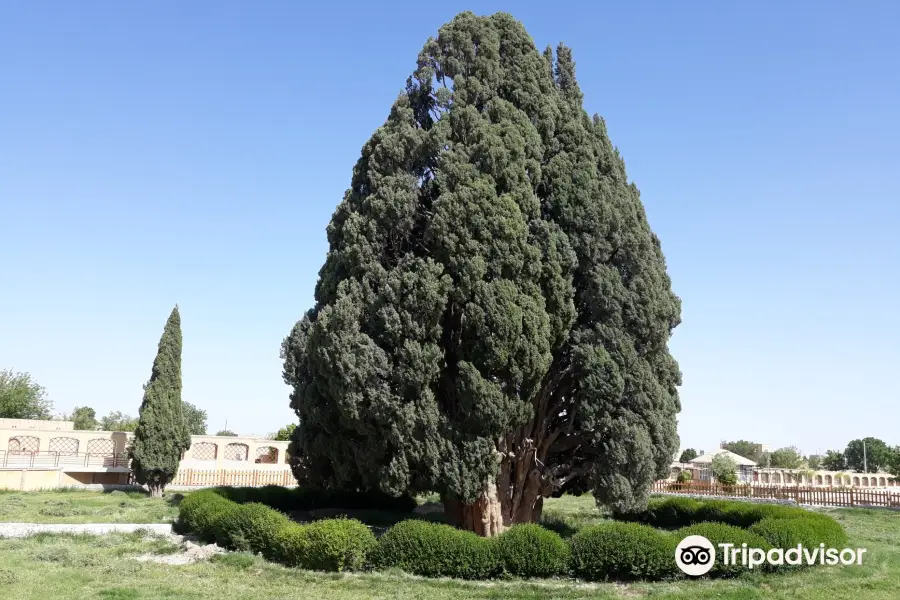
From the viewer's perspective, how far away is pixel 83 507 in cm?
1827

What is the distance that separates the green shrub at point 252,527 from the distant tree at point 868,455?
8267 cm

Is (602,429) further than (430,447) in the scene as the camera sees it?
Yes

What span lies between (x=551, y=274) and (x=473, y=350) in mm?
2254

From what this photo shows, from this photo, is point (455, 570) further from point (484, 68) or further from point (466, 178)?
point (484, 68)

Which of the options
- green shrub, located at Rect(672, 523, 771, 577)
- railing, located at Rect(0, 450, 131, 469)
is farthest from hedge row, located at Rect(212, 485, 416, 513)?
railing, located at Rect(0, 450, 131, 469)

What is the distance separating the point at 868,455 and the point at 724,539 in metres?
91.0

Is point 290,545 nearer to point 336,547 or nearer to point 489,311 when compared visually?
point 336,547

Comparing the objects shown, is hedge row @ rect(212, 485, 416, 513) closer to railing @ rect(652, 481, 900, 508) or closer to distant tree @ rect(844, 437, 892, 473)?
railing @ rect(652, 481, 900, 508)

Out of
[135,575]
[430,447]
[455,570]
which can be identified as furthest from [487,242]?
[135,575]

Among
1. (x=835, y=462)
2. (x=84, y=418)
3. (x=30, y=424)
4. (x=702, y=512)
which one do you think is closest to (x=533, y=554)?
(x=702, y=512)

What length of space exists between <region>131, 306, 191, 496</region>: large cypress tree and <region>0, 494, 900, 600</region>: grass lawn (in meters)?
13.5

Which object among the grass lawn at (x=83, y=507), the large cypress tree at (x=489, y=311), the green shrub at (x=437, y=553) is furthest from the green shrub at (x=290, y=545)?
the grass lawn at (x=83, y=507)

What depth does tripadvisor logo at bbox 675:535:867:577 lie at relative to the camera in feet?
31.9

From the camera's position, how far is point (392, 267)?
12.8 metres
